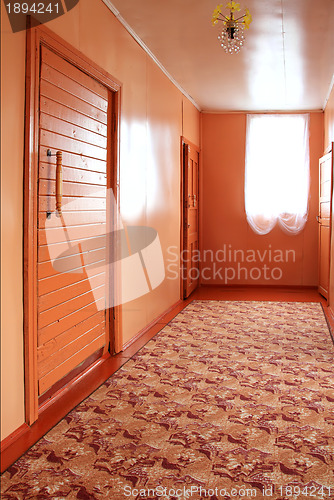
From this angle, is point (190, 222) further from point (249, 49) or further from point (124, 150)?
point (124, 150)

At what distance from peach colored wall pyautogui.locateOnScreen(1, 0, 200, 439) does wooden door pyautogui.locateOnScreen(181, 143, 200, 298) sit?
33 cm

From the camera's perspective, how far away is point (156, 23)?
433 centimetres

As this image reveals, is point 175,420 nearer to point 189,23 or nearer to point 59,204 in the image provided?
point 59,204

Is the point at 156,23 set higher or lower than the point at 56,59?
higher

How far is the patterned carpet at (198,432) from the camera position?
2127 mm

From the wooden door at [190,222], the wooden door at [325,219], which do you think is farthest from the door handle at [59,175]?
the wooden door at [325,219]

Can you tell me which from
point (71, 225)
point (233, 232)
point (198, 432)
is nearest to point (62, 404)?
point (198, 432)

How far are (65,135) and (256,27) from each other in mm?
2336

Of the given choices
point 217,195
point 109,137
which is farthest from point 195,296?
point 109,137

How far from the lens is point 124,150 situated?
4309mm

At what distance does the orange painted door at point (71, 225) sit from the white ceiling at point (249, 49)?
3.24ft

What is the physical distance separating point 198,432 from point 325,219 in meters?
4.96

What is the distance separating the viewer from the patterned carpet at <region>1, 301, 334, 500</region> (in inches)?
83.7

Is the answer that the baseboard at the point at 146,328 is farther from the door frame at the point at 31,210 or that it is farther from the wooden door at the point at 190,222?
the door frame at the point at 31,210
